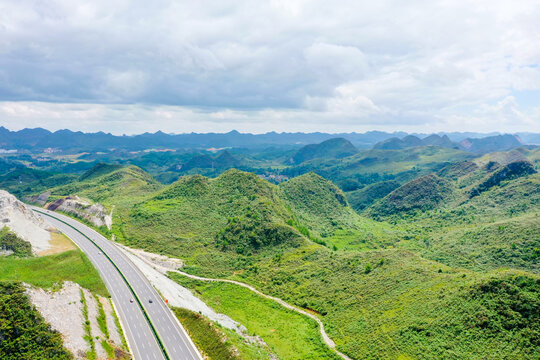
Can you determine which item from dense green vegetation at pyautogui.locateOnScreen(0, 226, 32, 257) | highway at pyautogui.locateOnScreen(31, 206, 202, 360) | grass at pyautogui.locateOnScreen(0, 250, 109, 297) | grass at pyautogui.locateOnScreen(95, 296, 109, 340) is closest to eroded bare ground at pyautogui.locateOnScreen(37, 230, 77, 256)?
highway at pyautogui.locateOnScreen(31, 206, 202, 360)

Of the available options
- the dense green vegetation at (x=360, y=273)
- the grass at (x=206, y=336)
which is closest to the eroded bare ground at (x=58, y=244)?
the dense green vegetation at (x=360, y=273)

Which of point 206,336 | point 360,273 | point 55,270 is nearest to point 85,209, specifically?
point 55,270

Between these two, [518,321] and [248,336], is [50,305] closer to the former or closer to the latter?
[248,336]

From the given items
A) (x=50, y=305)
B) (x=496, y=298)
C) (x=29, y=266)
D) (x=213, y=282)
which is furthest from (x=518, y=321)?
(x=29, y=266)

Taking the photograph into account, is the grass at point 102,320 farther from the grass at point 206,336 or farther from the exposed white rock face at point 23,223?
the exposed white rock face at point 23,223

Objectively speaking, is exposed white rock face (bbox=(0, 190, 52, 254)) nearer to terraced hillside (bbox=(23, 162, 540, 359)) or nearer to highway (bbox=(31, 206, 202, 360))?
highway (bbox=(31, 206, 202, 360))
